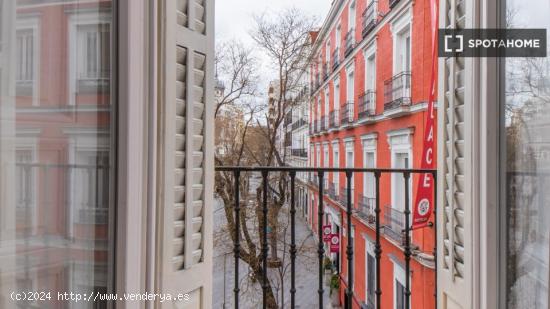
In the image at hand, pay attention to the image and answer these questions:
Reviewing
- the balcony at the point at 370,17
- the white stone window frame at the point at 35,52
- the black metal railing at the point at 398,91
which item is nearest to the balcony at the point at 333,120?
the balcony at the point at 370,17

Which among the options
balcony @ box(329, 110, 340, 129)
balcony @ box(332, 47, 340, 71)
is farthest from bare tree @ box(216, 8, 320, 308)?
balcony @ box(329, 110, 340, 129)

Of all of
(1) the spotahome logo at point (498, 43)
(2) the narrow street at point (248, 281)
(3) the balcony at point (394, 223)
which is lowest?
(2) the narrow street at point (248, 281)

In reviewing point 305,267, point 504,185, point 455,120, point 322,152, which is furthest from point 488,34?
point 322,152

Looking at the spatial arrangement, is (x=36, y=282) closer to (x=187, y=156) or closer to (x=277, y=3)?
(x=187, y=156)

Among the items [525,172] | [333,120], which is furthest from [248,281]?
[525,172]

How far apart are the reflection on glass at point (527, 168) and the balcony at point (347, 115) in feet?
15.4

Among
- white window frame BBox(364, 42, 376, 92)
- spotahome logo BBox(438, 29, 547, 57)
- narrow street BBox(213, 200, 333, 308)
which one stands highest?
white window frame BBox(364, 42, 376, 92)

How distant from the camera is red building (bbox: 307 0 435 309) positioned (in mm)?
3729

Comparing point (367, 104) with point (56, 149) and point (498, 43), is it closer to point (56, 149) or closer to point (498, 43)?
point (498, 43)

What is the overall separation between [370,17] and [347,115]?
1627mm

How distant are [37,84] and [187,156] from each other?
472 millimetres

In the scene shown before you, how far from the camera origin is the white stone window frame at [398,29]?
3.96m

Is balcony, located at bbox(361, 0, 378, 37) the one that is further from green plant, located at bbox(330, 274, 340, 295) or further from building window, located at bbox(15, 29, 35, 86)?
building window, located at bbox(15, 29, 35, 86)

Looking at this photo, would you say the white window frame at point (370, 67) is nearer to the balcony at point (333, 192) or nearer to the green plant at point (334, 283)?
the balcony at point (333, 192)
